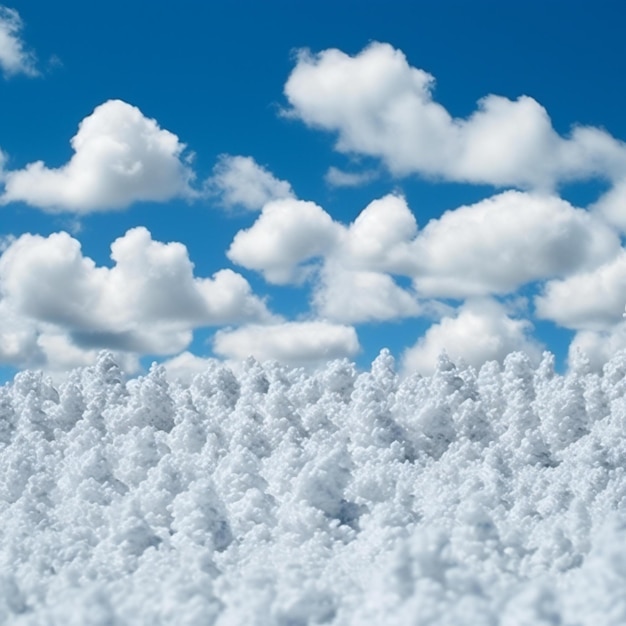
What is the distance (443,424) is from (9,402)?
102 ft

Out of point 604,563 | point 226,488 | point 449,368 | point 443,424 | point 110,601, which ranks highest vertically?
point 449,368

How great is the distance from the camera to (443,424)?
179ft

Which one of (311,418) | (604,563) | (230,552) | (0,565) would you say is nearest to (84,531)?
(0,565)

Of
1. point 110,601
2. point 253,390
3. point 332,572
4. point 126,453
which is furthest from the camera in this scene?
point 253,390

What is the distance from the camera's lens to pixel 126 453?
4744 centimetres

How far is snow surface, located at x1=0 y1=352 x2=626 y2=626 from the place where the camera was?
19469 millimetres

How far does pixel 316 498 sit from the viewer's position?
35219mm

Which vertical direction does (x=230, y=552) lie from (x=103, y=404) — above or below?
below

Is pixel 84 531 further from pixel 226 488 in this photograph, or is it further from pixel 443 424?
pixel 443 424

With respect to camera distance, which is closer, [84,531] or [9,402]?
[84,531]

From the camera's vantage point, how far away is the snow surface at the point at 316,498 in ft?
63.9

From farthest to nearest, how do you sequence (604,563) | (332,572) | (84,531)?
(84,531)
(332,572)
(604,563)

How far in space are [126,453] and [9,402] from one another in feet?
69.9

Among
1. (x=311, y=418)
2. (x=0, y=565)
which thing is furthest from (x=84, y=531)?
(x=311, y=418)
